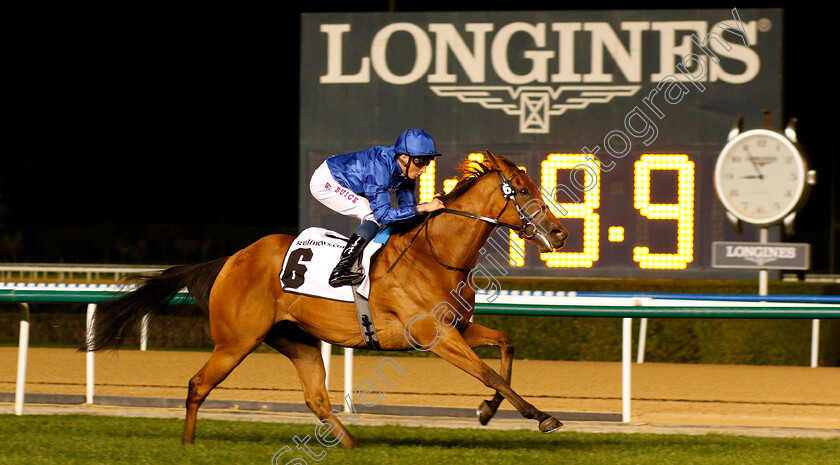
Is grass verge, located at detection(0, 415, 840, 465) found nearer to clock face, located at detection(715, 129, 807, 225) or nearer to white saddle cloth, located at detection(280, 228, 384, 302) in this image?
white saddle cloth, located at detection(280, 228, 384, 302)

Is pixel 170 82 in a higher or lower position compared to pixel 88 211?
higher

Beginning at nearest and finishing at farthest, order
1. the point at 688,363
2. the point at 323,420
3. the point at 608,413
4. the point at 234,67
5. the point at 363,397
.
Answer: the point at 323,420
the point at 608,413
the point at 363,397
the point at 688,363
the point at 234,67

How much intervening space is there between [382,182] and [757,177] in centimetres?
385

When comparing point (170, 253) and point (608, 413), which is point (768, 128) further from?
point (170, 253)

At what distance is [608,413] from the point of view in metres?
5.20

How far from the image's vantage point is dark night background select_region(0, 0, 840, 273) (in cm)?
2445

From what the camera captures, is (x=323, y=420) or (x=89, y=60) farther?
(x=89, y=60)

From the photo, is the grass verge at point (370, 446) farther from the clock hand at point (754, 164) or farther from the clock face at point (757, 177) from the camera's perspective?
the clock hand at point (754, 164)

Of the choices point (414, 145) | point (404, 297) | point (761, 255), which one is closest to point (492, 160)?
point (414, 145)

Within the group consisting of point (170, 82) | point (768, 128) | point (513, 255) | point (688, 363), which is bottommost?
point (688, 363)

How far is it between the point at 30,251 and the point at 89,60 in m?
6.43

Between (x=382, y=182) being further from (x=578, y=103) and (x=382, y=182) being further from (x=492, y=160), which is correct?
(x=578, y=103)

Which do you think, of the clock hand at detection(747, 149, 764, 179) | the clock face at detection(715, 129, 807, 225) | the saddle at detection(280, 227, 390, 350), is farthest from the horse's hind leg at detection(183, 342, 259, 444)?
the clock hand at detection(747, 149, 764, 179)

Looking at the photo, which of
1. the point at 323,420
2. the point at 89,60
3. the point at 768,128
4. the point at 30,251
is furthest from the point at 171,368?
the point at 89,60
